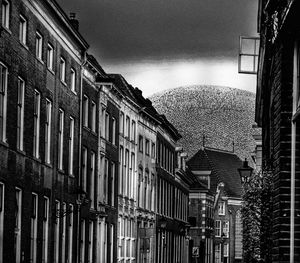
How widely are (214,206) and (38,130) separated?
9281 cm

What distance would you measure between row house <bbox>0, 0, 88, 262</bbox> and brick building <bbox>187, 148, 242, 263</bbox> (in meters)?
66.5

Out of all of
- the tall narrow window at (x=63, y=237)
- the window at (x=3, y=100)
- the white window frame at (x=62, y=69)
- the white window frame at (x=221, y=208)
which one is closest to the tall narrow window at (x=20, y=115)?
the window at (x=3, y=100)

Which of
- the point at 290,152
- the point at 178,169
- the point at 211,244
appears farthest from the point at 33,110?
the point at 211,244

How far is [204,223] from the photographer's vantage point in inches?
4592

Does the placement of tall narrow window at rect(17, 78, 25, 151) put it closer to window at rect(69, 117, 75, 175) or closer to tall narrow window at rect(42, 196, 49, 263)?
tall narrow window at rect(42, 196, 49, 263)

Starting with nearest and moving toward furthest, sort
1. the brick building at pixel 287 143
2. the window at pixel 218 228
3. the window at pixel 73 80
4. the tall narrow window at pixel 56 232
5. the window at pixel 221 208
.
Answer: the brick building at pixel 287 143 < the tall narrow window at pixel 56 232 < the window at pixel 73 80 < the window at pixel 218 228 < the window at pixel 221 208

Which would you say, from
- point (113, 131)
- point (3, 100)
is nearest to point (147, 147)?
point (113, 131)

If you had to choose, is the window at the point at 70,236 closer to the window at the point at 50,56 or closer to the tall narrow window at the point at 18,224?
the window at the point at 50,56

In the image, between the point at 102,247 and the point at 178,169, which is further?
the point at 178,169

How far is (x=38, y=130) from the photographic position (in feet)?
117

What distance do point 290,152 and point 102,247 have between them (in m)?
39.9

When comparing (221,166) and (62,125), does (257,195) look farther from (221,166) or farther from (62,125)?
(221,166)

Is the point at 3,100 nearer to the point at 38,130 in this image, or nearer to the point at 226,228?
the point at 38,130

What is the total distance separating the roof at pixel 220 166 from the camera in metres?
130
